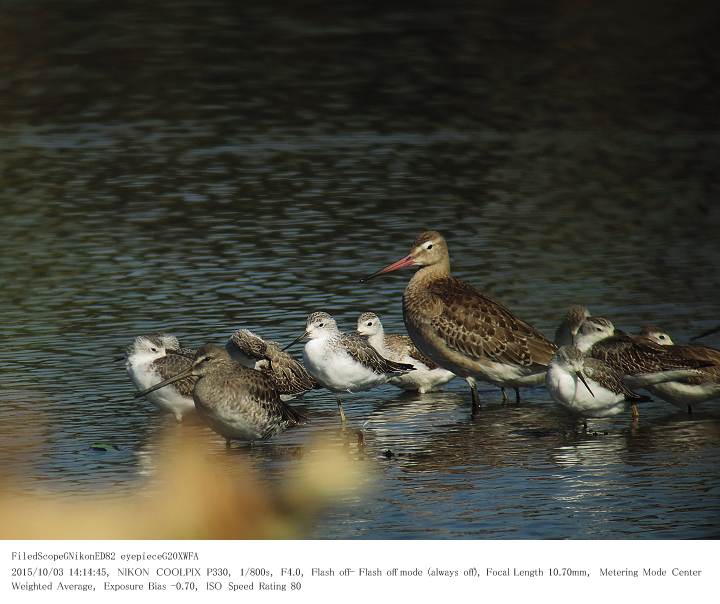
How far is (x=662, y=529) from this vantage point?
11609mm

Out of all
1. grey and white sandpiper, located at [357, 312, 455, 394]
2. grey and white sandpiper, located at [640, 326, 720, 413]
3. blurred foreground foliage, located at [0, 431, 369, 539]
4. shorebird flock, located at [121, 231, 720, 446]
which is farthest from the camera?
grey and white sandpiper, located at [357, 312, 455, 394]

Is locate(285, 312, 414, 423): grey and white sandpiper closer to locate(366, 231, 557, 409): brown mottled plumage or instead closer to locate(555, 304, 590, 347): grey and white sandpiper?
locate(366, 231, 557, 409): brown mottled plumage

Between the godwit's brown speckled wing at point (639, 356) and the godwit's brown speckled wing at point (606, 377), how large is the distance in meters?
0.32

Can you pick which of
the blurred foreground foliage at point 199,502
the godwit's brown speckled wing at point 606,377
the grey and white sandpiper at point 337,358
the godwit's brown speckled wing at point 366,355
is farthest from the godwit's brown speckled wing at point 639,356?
the blurred foreground foliage at point 199,502

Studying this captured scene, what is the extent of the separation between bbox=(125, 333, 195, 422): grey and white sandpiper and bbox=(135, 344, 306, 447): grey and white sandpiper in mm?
523

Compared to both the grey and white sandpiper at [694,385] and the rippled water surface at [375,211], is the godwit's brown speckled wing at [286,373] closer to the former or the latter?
the rippled water surface at [375,211]

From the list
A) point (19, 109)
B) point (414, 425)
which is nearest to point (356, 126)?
point (19, 109)

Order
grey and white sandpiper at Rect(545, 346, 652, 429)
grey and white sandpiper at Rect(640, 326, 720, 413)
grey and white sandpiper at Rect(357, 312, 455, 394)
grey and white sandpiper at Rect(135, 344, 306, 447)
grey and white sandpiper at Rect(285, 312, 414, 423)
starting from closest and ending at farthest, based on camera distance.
Result: 1. grey and white sandpiper at Rect(135, 344, 306, 447)
2. grey and white sandpiper at Rect(545, 346, 652, 429)
3. grey and white sandpiper at Rect(640, 326, 720, 413)
4. grey and white sandpiper at Rect(285, 312, 414, 423)
5. grey and white sandpiper at Rect(357, 312, 455, 394)

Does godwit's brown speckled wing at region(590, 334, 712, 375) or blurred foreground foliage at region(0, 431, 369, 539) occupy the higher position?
godwit's brown speckled wing at region(590, 334, 712, 375)

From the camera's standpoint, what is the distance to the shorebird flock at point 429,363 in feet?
46.2

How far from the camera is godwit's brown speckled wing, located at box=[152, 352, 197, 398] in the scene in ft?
48.6

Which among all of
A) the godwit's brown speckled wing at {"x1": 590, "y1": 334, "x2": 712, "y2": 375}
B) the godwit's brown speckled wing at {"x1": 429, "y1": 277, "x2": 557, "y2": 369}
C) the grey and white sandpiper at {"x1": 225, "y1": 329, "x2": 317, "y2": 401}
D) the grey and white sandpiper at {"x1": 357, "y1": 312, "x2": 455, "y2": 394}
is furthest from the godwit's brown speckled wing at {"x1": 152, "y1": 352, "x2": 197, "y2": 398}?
the godwit's brown speckled wing at {"x1": 590, "y1": 334, "x2": 712, "y2": 375}

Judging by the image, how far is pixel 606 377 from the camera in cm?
1438
